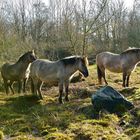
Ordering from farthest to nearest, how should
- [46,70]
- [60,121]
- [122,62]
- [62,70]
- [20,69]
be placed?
1. [122,62]
2. [20,69]
3. [46,70]
4. [62,70]
5. [60,121]

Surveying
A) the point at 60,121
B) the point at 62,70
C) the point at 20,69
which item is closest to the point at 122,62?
the point at 62,70

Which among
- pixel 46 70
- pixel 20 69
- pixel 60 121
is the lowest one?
pixel 60 121

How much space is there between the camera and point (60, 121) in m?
8.37

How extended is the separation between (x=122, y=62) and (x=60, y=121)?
6.60 m

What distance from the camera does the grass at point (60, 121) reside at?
726 centimetres

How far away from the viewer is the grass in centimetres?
726

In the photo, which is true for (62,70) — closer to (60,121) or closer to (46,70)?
(46,70)

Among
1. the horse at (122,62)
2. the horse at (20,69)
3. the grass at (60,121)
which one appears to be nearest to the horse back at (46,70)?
the grass at (60,121)

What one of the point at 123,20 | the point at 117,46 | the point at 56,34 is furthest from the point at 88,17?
the point at 123,20

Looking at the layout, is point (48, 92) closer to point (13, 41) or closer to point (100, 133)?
point (13, 41)

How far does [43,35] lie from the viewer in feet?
112

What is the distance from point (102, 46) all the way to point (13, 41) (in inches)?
850

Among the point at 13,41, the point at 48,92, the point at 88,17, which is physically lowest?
the point at 48,92

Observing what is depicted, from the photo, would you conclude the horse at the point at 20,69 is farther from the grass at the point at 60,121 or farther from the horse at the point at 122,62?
the horse at the point at 122,62
